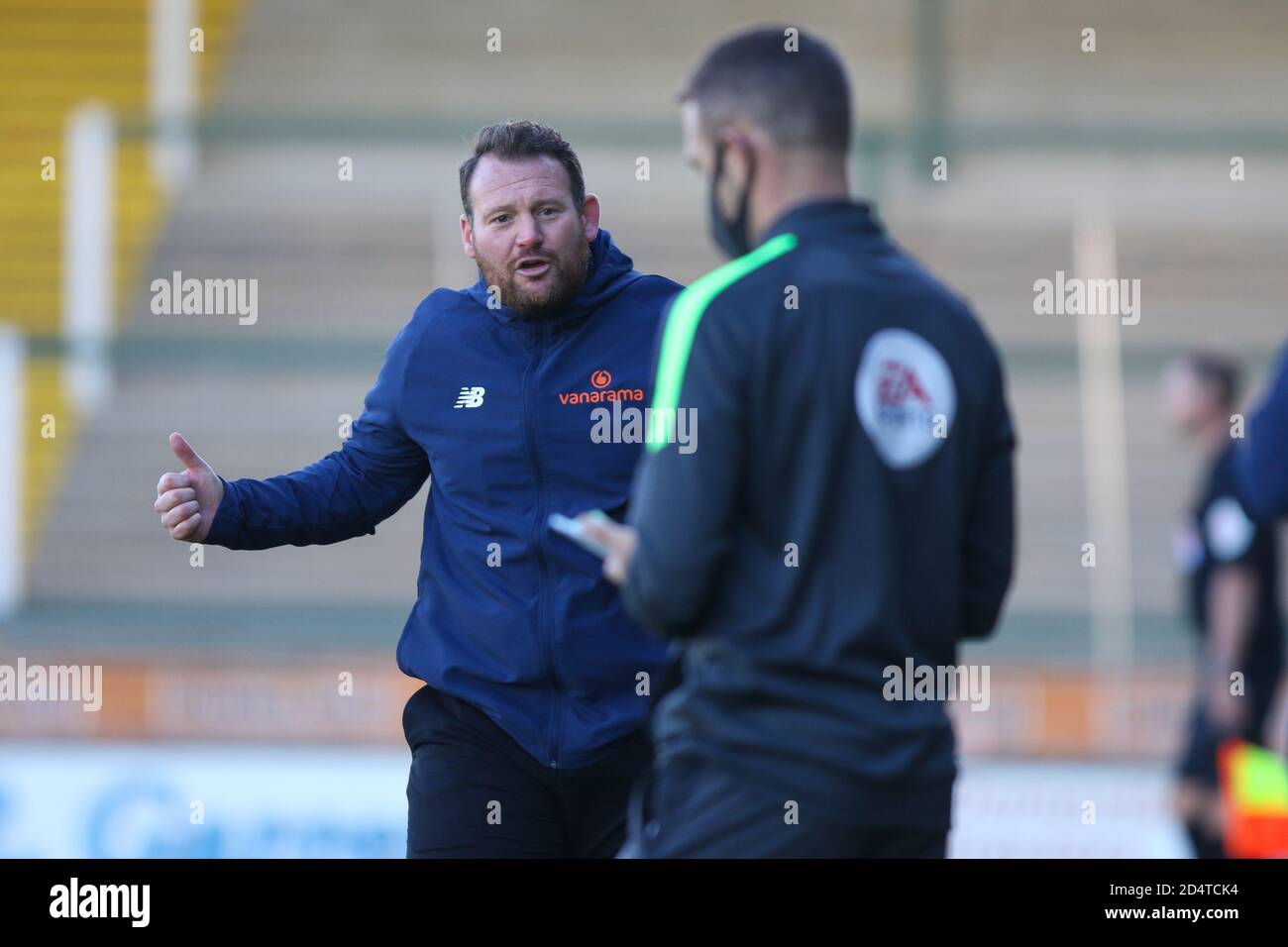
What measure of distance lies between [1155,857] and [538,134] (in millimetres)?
5367

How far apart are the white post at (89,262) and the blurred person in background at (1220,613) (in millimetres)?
5947

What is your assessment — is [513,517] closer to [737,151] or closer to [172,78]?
[737,151]

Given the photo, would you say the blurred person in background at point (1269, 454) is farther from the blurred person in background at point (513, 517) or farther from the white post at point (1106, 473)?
the white post at point (1106, 473)

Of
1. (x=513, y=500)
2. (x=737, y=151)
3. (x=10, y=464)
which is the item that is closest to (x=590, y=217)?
(x=513, y=500)

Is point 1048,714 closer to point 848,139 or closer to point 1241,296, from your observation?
Result: point 1241,296

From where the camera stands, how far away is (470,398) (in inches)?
128

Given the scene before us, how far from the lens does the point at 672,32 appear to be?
12.8 metres

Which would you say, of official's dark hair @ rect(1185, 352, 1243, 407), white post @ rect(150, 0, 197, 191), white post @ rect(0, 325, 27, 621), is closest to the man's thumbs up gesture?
official's dark hair @ rect(1185, 352, 1243, 407)

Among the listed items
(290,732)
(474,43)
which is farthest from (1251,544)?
(474,43)

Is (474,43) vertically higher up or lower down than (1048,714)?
higher up

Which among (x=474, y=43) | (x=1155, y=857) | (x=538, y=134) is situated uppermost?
(x=474, y=43)
